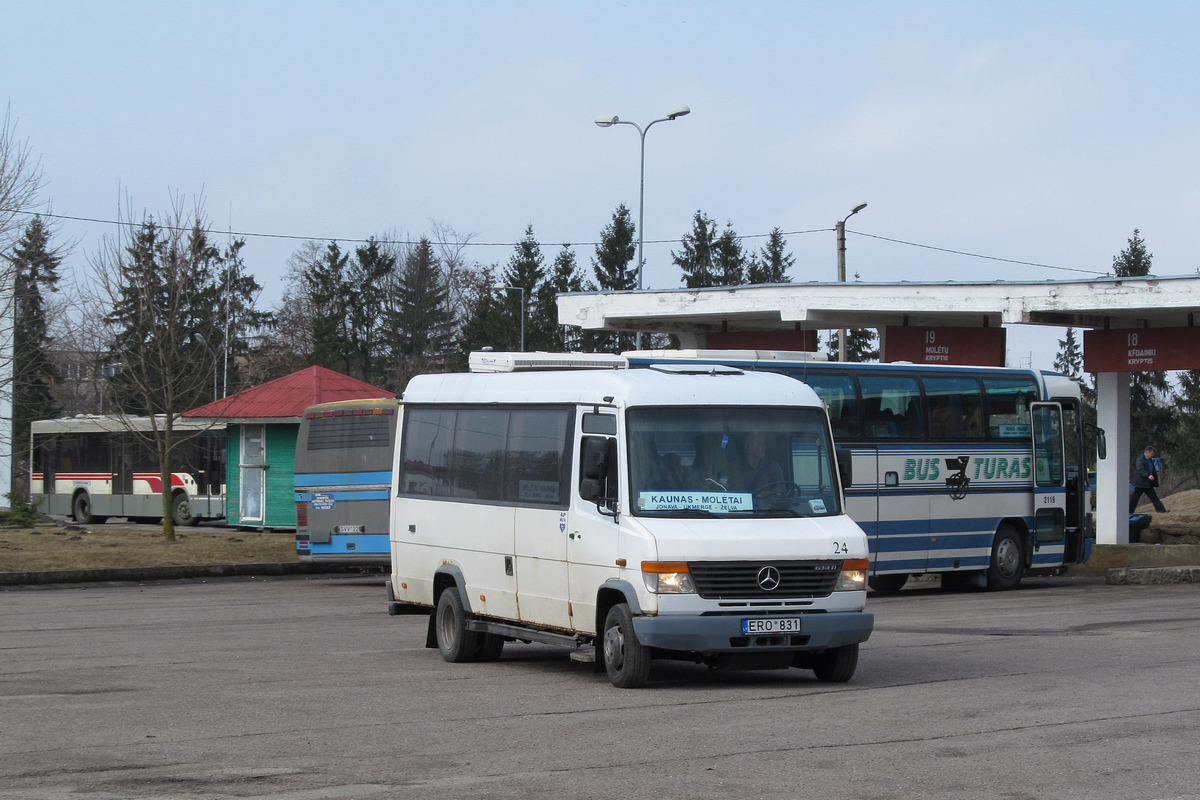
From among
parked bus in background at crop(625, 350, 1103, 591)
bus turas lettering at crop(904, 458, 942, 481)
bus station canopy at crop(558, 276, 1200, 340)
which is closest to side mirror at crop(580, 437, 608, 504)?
parked bus in background at crop(625, 350, 1103, 591)

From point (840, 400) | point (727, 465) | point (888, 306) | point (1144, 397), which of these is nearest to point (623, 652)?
point (727, 465)

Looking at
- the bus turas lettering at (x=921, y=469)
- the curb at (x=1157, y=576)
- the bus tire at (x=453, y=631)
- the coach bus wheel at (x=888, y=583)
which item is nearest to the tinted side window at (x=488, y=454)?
the bus tire at (x=453, y=631)

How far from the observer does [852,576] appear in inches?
448

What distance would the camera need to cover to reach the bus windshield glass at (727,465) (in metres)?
11.5

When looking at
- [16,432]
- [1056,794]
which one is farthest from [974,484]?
[16,432]

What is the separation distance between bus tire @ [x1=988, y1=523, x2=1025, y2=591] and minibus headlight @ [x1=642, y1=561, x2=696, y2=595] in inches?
536

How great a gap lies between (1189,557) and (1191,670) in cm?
1642

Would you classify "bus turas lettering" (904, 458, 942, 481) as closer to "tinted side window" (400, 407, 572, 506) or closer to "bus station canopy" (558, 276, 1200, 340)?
"bus station canopy" (558, 276, 1200, 340)

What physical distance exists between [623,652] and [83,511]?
37572 mm

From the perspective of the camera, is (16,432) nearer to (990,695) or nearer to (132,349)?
(132,349)

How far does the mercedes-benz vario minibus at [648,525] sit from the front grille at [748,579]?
1 centimetres

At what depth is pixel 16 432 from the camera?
4122 centimetres

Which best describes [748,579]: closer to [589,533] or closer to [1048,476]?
[589,533]

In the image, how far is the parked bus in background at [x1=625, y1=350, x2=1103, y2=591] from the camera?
21438 millimetres
